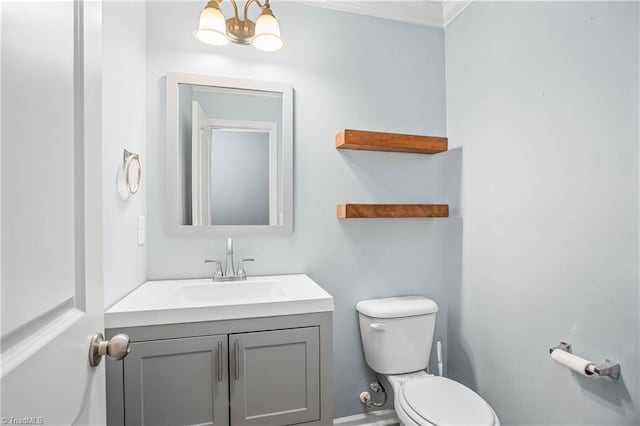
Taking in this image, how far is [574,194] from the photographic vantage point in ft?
3.97

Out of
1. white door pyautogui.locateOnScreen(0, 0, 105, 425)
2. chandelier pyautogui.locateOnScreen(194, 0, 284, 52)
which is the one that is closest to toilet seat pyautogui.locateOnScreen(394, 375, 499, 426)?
white door pyautogui.locateOnScreen(0, 0, 105, 425)

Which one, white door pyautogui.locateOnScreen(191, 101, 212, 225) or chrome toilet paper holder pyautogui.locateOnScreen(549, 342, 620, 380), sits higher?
white door pyautogui.locateOnScreen(191, 101, 212, 225)

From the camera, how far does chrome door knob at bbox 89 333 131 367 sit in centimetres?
60

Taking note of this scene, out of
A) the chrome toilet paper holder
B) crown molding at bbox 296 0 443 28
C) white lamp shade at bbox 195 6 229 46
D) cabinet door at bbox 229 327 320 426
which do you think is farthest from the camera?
crown molding at bbox 296 0 443 28

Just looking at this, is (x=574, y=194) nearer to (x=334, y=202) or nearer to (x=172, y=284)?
(x=334, y=202)

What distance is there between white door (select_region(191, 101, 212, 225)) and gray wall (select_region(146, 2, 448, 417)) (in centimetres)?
14

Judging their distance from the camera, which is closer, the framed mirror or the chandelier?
the chandelier

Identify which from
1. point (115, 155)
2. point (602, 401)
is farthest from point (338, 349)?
point (115, 155)

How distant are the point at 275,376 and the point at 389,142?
1.28 meters

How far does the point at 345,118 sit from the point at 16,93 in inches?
61.9

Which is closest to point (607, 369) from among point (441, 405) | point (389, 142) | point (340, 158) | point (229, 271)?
point (441, 405)

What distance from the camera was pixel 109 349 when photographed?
1.96 feet

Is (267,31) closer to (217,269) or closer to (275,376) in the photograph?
(217,269)

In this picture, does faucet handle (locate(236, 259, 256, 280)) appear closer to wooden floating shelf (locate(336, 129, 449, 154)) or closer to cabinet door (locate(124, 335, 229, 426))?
cabinet door (locate(124, 335, 229, 426))
